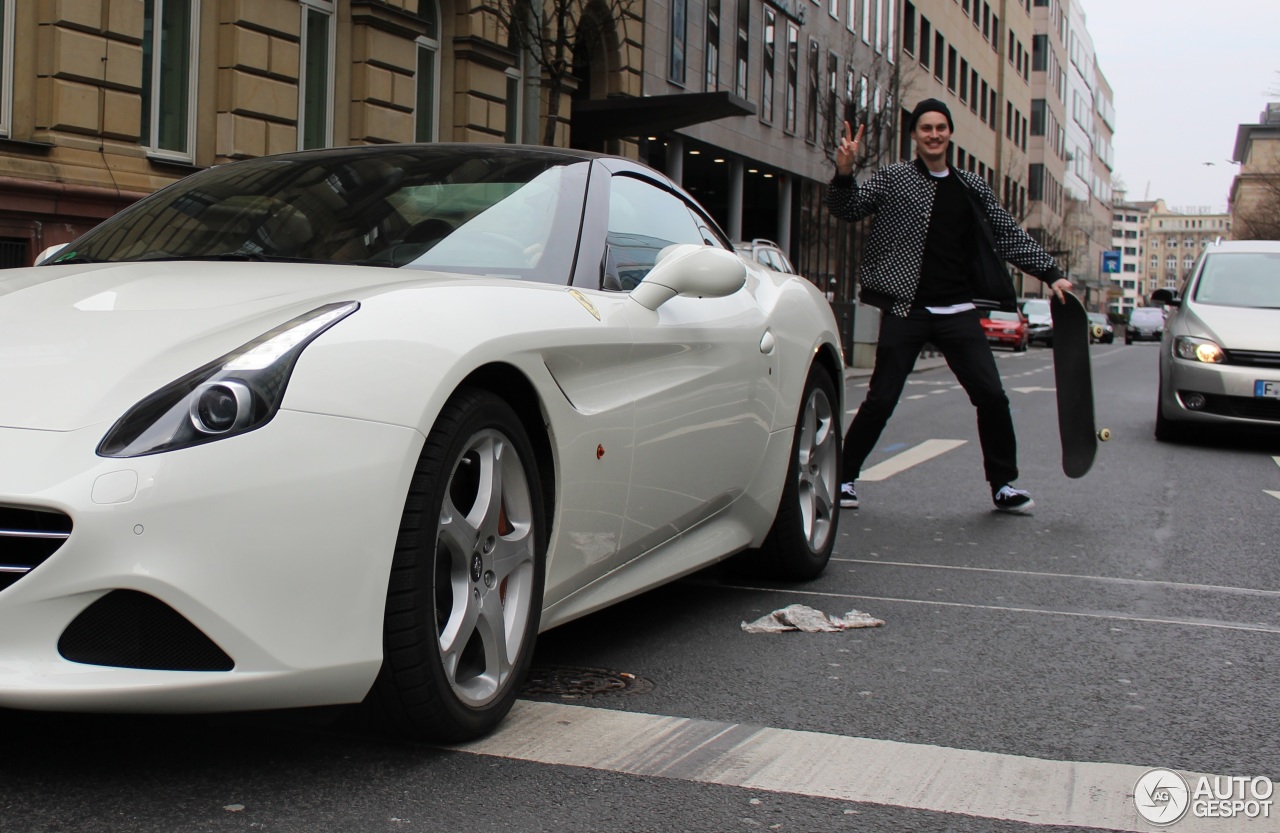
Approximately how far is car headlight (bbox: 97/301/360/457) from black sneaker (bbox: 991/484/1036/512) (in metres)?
5.40

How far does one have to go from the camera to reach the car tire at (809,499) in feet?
17.0

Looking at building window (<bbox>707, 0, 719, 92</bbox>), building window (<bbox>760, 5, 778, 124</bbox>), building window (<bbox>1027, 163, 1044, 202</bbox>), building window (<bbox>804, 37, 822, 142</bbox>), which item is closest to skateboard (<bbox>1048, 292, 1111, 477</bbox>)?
building window (<bbox>707, 0, 719, 92</bbox>)

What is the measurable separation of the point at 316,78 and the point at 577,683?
15.4 m

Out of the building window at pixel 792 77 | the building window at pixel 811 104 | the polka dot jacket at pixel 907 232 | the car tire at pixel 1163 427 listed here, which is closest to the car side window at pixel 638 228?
the polka dot jacket at pixel 907 232

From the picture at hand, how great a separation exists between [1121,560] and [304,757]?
4.05 m

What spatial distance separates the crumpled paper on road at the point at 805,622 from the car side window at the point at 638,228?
1137mm

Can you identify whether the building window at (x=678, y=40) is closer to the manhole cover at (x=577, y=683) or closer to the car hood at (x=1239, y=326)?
the car hood at (x=1239, y=326)

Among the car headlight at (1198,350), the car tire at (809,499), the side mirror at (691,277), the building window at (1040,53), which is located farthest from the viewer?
the building window at (1040,53)

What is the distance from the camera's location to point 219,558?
8.30 ft

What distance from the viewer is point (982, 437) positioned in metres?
7.54

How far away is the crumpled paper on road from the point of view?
454 cm

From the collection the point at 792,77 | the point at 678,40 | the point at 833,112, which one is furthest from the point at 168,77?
the point at 792,77

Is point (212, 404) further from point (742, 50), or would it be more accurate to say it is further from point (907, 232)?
point (742, 50)

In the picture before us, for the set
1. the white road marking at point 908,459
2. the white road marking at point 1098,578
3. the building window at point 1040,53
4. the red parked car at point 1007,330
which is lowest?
the white road marking at point 1098,578
